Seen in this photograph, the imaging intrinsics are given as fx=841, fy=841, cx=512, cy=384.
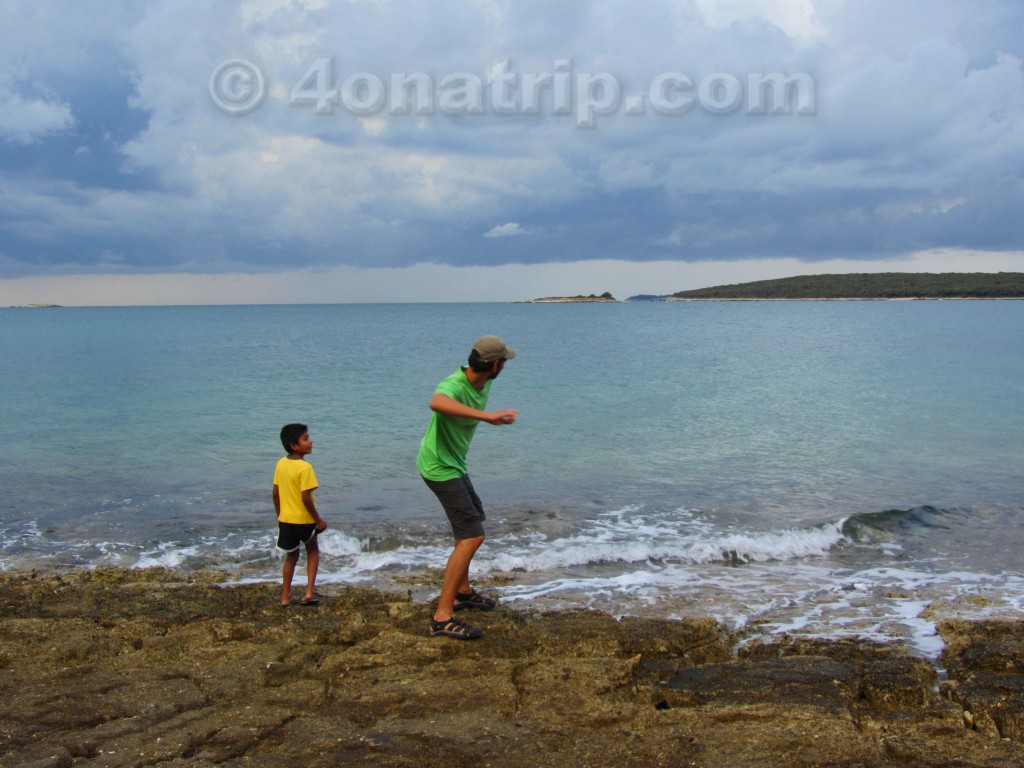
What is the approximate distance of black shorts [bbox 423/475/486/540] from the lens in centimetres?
624

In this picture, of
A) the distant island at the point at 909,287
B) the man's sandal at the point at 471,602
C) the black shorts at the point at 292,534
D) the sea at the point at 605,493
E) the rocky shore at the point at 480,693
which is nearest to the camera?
the rocky shore at the point at 480,693

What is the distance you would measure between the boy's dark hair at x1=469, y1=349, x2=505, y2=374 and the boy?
1712 millimetres

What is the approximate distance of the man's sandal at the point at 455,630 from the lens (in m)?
6.04

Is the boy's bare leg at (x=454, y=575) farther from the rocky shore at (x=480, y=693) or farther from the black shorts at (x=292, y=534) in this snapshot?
the black shorts at (x=292, y=534)

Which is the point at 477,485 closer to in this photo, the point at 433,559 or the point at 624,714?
the point at 433,559

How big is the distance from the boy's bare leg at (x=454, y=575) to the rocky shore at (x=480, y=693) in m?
0.25

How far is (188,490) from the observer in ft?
43.3

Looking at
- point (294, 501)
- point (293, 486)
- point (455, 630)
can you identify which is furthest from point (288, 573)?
point (455, 630)

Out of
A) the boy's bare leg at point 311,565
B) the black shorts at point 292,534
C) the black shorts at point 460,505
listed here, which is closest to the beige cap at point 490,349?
the black shorts at point 460,505

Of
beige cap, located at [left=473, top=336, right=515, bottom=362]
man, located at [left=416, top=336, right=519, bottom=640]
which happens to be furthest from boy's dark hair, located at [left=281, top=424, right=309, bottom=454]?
beige cap, located at [left=473, top=336, right=515, bottom=362]

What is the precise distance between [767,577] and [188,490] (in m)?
8.94

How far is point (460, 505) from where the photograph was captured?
246 inches

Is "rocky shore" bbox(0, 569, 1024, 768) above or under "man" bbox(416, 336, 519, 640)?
under

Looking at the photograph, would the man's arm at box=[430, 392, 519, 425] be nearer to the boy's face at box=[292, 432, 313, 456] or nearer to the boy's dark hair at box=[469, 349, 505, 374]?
the boy's dark hair at box=[469, 349, 505, 374]
